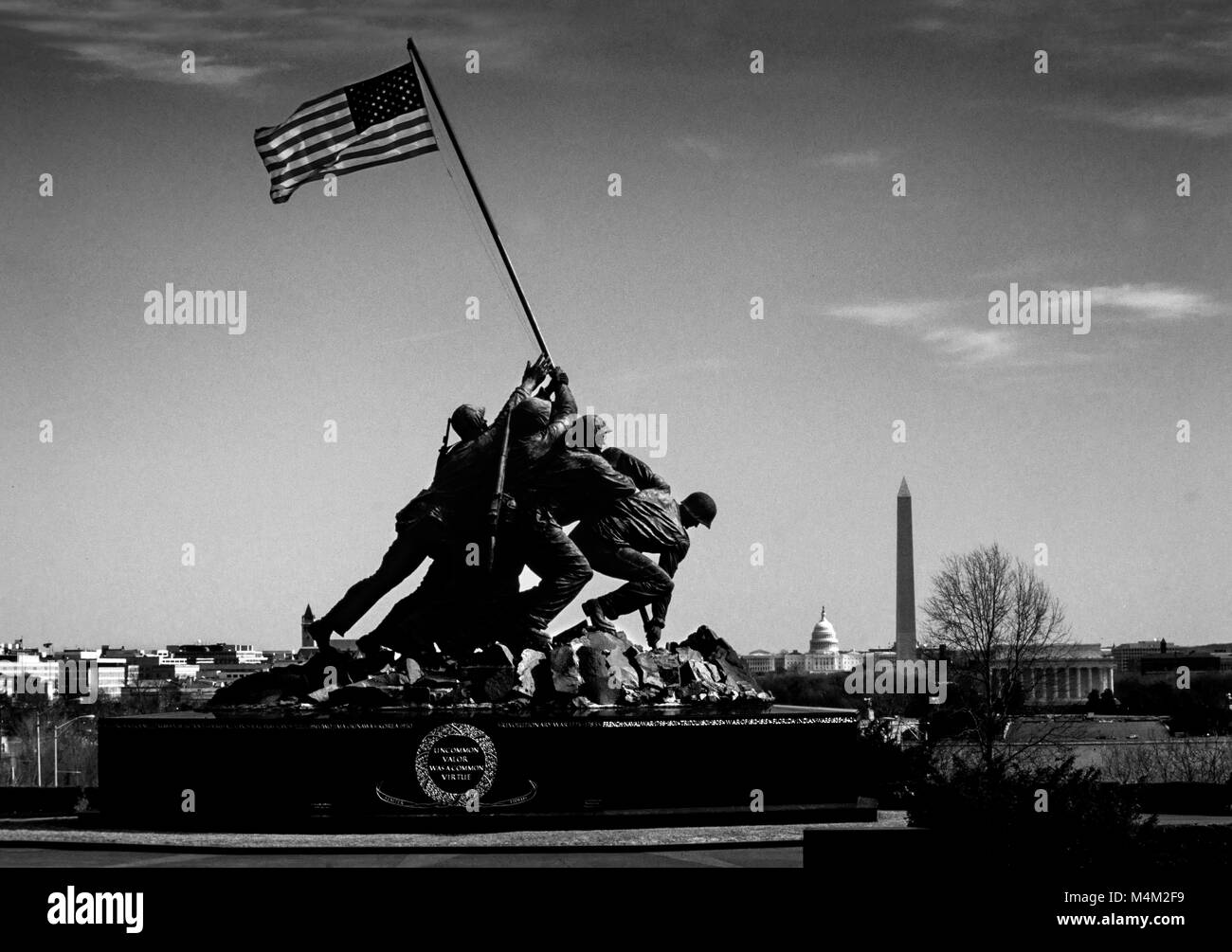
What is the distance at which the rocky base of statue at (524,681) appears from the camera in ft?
77.7

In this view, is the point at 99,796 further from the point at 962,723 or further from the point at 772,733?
the point at 962,723

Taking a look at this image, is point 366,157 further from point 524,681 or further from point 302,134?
point 524,681

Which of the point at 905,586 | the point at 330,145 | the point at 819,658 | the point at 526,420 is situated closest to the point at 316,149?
the point at 330,145

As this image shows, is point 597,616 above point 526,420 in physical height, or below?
below

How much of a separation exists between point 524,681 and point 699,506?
16.5 ft

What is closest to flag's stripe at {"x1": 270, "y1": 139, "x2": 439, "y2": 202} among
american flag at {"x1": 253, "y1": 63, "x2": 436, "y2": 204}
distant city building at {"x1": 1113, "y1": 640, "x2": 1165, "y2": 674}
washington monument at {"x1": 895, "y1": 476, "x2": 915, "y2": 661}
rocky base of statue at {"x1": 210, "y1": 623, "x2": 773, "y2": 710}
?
american flag at {"x1": 253, "y1": 63, "x2": 436, "y2": 204}

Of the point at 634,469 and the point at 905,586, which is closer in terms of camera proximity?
the point at 634,469

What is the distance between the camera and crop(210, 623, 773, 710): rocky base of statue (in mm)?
A: 23672

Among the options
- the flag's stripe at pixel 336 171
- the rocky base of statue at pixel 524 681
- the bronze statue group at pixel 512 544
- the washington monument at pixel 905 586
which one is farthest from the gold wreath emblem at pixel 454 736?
the washington monument at pixel 905 586

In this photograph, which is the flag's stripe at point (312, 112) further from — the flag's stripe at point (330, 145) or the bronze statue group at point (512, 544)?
the bronze statue group at point (512, 544)

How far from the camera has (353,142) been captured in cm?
2494

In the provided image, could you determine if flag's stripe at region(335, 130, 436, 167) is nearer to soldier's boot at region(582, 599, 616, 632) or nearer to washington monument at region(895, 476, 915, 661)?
soldier's boot at region(582, 599, 616, 632)

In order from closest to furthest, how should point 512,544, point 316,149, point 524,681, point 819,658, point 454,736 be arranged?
point 454,736
point 524,681
point 316,149
point 512,544
point 819,658
